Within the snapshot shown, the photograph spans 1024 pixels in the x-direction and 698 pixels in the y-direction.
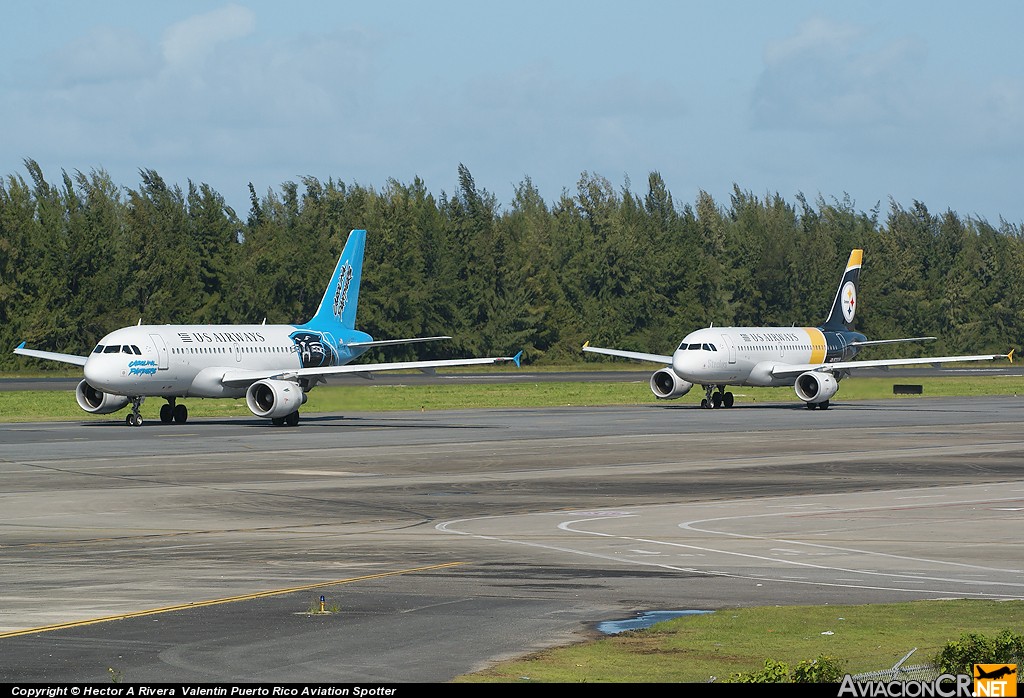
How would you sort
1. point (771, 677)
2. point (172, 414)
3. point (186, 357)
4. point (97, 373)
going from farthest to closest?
point (172, 414) < point (186, 357) < point (97, 373) < point (771, 677)

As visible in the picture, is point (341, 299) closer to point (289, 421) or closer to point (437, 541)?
point (289, 421)

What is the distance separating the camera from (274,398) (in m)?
57.8

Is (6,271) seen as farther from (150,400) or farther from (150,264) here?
(150,400)

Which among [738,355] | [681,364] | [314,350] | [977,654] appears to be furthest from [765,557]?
[738,355]

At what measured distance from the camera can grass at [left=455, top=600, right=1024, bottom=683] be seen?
13242 mm

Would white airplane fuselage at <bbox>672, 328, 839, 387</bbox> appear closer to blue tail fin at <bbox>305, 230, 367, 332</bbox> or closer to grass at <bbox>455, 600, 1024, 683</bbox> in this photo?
blue tail fin at <bbox>305, 230, 367, 332</bbox>

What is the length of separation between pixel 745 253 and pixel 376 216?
144 ft

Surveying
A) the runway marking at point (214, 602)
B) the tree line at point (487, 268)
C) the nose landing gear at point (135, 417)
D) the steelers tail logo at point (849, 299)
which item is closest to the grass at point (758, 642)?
the runway marking at point (214, 602)

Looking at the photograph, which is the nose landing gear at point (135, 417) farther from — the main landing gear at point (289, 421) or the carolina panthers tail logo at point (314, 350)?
the carolina panthers tail logo at point (314, 350)

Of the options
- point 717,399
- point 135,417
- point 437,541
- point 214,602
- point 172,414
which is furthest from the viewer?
point 717,399

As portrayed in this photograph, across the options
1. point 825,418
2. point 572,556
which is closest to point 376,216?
point 825,418

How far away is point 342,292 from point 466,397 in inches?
731

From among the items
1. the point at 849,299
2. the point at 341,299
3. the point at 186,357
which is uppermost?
the point at 341,299

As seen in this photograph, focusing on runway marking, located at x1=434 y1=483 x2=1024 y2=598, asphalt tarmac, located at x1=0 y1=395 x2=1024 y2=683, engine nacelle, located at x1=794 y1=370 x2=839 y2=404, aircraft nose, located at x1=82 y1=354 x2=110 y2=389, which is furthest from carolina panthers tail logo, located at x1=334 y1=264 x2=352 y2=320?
runway marking, located at x1=434 y1=483 x2=1024 y2=598
